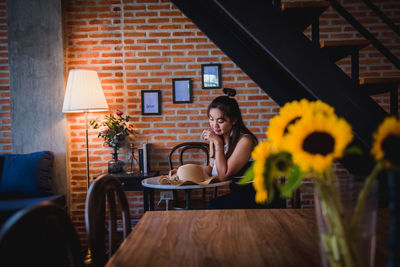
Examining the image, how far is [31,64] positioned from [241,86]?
2385 millimetres

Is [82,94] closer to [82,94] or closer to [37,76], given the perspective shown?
[82,94]

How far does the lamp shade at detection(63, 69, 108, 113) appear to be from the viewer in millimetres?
2768

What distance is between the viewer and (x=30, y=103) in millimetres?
3100

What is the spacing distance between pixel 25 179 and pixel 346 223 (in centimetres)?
300

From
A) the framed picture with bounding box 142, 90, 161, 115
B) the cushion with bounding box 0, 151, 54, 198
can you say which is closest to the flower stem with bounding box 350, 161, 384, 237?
the framed picture with bounding box 142, 90, 161, 115

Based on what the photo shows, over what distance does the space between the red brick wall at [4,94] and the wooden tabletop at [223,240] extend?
9.73 ft

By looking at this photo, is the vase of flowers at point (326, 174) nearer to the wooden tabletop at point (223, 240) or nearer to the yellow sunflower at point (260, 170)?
the yellow sunflower at point (260, 170)

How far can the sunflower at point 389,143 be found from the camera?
426mm

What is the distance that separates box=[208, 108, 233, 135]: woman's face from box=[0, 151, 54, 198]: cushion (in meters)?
1.85

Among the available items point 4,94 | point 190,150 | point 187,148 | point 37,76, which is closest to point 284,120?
point 187,148

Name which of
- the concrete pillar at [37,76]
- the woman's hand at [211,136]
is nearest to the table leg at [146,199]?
the woman's hand at [211,136]

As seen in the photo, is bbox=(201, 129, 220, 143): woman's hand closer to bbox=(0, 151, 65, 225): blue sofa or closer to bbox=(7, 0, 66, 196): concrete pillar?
bbox=(0, 151, 65, 225): blue sofa

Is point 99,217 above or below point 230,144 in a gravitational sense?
below

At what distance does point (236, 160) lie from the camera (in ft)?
6.89
